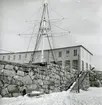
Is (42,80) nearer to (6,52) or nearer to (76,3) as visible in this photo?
(6,52)

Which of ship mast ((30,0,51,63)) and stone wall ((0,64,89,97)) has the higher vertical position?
ship mast ((30,0,51,63))

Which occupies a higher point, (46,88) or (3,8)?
A: (3,8)

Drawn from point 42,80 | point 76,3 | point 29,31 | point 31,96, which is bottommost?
point 31,96

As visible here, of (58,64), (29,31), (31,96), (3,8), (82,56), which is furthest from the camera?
(58,64)

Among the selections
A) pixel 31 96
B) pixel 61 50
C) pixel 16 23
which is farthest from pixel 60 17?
pixel 31 96

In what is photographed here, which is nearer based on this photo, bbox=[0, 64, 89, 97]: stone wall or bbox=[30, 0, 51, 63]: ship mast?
bbox=[0, 64, 89, 97]: stone wall

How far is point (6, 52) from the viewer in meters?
1.45

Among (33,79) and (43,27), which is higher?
(43,27)

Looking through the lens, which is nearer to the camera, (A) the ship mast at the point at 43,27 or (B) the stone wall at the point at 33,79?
(B) the stone wall at the point at 33,79

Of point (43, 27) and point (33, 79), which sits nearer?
point (33, 79)

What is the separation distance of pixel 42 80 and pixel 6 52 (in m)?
0.64

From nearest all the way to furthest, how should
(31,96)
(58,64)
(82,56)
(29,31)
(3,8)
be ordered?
(31,96) < (3,8) < (29,31) < (82,56) < (58,64)

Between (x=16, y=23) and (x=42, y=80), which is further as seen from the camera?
(x=42, y=80)

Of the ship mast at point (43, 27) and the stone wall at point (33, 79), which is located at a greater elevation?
the ship mast at point (43, 27)
